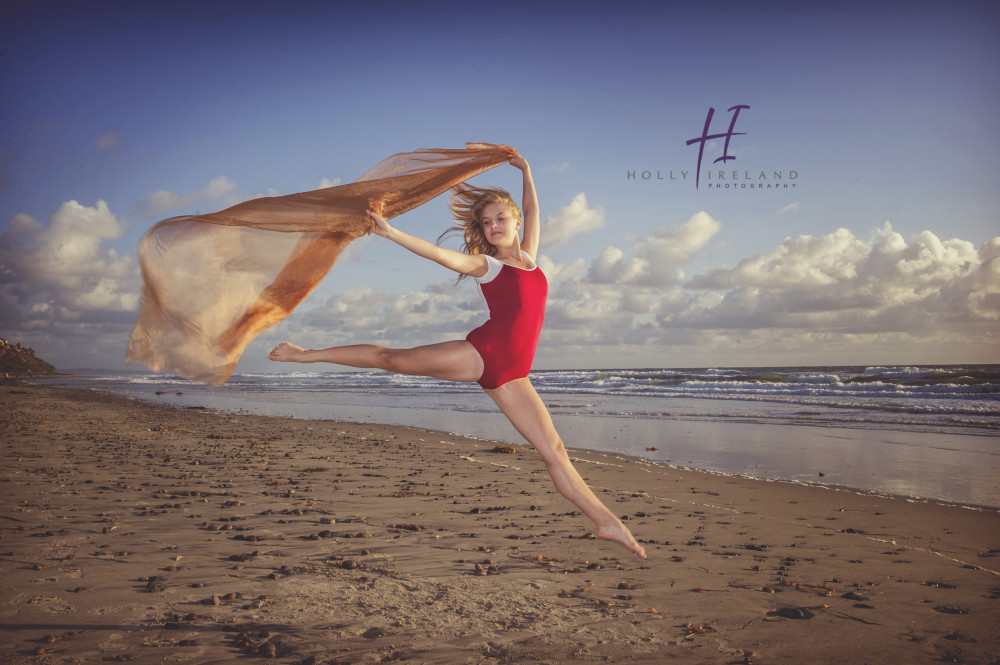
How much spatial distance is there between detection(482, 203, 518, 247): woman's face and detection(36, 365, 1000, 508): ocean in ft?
24.8

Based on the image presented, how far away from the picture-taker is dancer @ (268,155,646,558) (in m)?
3.57

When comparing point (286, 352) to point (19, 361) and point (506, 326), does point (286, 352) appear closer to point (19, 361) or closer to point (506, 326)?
point (506, 326)

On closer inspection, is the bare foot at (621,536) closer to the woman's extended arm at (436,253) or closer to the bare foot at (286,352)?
the woman's extended arm at (436,253)

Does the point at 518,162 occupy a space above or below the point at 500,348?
above

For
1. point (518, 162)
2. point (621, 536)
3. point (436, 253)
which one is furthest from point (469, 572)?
point (518, 162)

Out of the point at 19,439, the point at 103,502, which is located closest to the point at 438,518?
the point at 103,502

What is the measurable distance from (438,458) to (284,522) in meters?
5.06

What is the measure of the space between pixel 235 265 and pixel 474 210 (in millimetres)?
1701

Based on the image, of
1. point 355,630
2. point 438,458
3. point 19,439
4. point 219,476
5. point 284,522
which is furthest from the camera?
point 19,439

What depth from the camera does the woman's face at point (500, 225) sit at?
Result: 392 cm

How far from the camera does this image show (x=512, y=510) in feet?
24.1

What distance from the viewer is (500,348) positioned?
3596 millimetres

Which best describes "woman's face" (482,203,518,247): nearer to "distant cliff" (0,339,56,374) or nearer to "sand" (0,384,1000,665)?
"sand" (0,384,1000,665)

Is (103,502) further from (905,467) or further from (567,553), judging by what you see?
(905,467)
